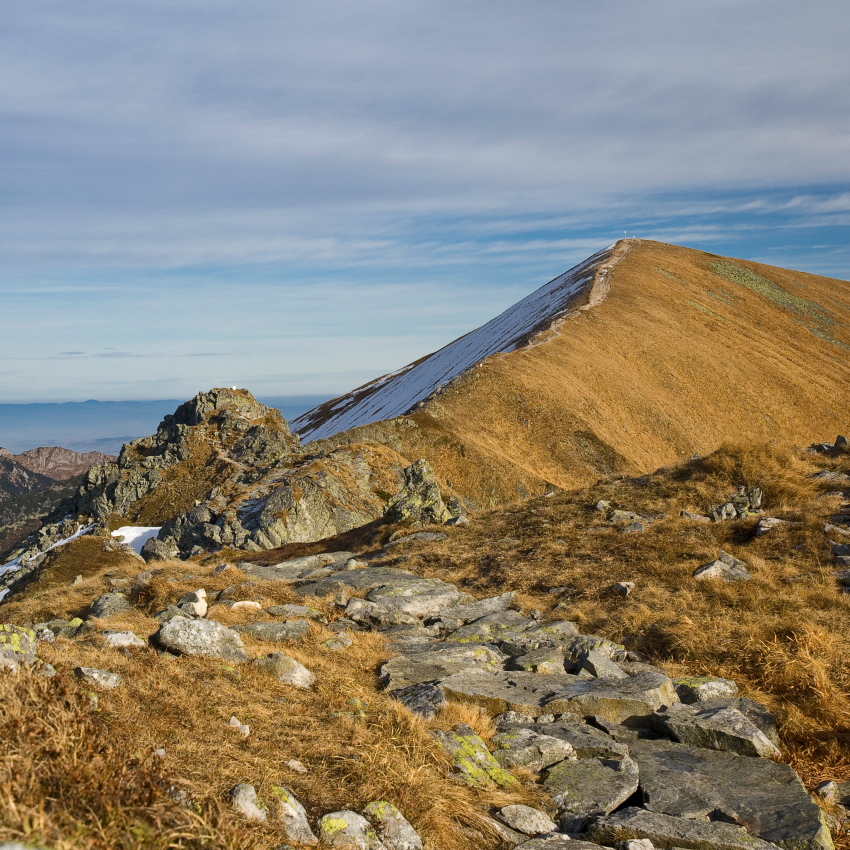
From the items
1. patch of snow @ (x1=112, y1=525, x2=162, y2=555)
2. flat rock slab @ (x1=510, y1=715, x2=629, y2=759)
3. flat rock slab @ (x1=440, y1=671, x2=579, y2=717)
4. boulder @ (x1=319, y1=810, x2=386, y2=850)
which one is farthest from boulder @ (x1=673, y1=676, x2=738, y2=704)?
patch of snow @ (x1=112, y1=525, x2=162, y2=555)

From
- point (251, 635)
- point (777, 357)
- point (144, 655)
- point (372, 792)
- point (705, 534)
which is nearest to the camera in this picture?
point (372, 792)

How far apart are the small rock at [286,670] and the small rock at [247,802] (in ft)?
11.5

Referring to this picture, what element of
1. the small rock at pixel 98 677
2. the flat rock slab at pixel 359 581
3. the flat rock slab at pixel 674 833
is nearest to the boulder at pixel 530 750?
the flat rock slab at pixel 674 833

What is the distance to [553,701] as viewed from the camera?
8906 millimetres

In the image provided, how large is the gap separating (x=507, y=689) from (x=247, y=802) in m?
5.16

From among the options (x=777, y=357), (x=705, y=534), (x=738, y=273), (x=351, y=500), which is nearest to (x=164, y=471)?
(x=351, y=500)

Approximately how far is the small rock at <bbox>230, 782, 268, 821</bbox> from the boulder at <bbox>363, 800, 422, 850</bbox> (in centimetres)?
95

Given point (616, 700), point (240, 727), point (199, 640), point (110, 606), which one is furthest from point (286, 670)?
point (110, 606)

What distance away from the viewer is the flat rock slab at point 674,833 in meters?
6.20

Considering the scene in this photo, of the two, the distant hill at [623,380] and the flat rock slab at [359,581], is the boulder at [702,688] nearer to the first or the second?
the flat rock slab at [359,581]

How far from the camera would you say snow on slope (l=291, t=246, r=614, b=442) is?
95012 millimetres

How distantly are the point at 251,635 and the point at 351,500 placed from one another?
3007cm

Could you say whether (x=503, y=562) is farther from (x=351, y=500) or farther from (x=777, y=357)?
(x=777, y=357)

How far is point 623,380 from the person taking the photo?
214 feet
